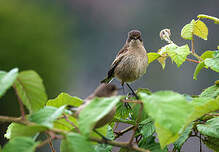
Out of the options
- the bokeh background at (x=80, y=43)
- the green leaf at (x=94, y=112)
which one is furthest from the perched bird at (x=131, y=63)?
the bokeh background at (x=80, y=43)

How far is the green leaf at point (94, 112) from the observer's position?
0.47 metres

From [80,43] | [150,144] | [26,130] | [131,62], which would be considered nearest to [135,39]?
[131,62]

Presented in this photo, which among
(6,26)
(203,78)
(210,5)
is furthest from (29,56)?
(210,5)

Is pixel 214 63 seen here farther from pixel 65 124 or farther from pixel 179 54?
pixel 65 124

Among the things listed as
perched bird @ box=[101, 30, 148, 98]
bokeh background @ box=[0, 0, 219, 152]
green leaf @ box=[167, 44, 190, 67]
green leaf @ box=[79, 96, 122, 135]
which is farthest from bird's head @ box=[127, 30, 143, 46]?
bokeh background @ box=[0, 0, 219, 152]

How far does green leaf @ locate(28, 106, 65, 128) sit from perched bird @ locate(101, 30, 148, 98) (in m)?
1.20

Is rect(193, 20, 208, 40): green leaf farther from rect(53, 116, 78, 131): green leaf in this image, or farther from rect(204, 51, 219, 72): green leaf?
rect(53, 116, 78, 131): green leaf

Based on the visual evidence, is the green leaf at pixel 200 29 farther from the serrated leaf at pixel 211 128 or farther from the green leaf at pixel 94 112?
the green leaf at pixel 94 112

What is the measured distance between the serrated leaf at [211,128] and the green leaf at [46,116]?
12.3 inches

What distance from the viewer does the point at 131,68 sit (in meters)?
1.76

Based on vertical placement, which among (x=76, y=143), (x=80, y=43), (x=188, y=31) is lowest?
(x=76, y=143)

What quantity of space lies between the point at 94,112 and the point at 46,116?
0.09 metres

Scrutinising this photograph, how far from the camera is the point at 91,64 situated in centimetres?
837

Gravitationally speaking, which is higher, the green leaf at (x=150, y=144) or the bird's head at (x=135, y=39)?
the bird's head at (x=135, y=39)
